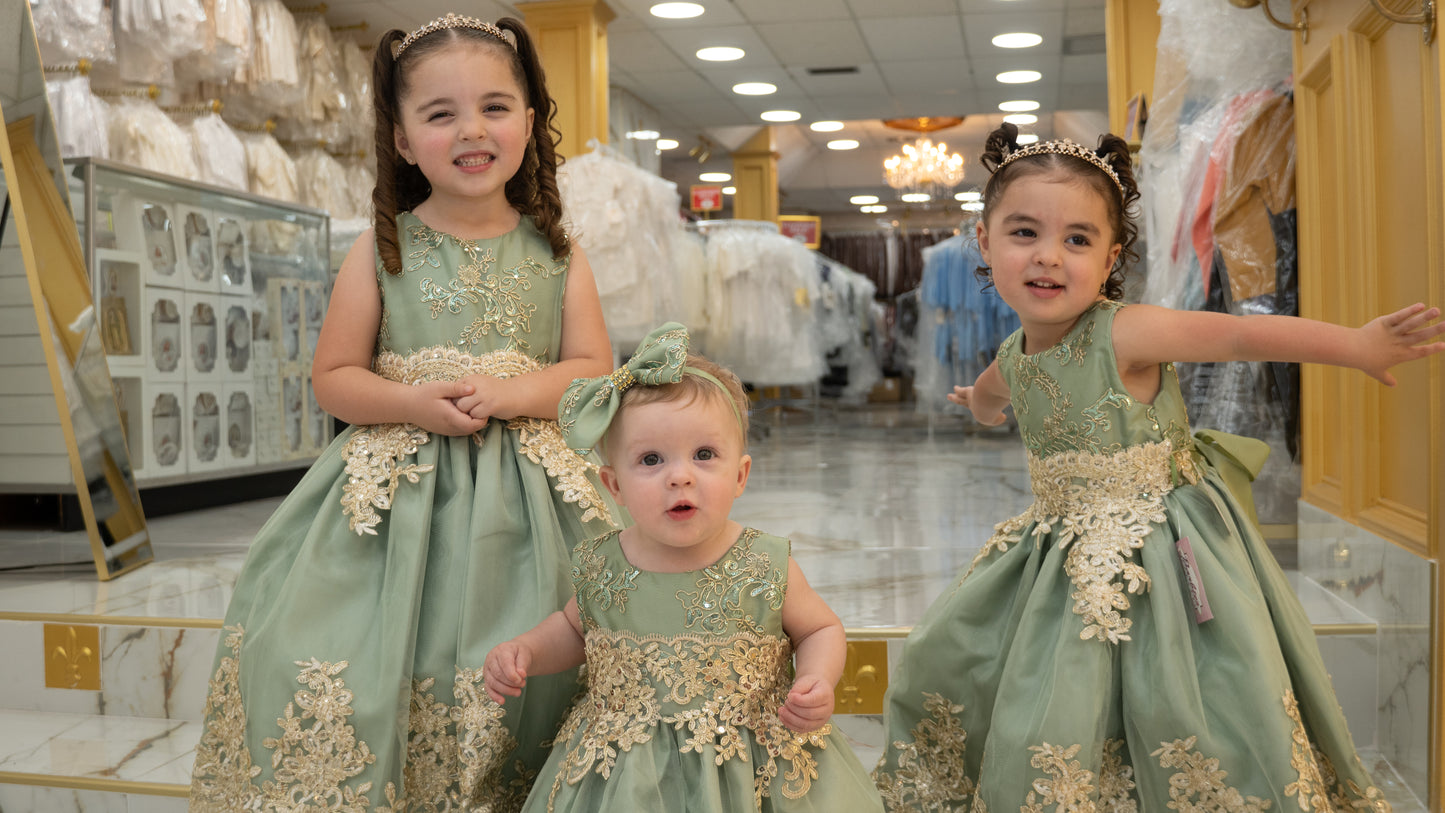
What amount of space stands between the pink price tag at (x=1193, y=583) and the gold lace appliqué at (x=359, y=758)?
933 mm

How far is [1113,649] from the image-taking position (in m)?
1.48

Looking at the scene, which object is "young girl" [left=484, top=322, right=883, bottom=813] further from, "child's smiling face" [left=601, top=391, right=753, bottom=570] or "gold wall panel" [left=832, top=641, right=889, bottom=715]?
"gold wall panel" [left=832, top=641, right=889, bottom=715]

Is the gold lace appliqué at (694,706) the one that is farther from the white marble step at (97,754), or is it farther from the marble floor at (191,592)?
the white marble step at (97,754)

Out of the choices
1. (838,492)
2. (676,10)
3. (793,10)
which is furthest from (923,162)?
(838,492)

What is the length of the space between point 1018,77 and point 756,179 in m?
3.63

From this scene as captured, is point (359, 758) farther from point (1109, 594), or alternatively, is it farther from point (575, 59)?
point (575, 59)

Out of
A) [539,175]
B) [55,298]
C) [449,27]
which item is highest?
[449,27]

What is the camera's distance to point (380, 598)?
5.13ft

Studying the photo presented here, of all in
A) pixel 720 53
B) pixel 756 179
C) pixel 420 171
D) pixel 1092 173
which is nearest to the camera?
pixel 1092 173

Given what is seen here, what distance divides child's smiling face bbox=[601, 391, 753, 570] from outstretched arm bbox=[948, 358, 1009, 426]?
63 centimetres

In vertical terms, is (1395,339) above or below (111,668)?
above

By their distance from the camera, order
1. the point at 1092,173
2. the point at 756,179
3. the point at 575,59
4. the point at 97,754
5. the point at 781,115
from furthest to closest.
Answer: the point at 756,179, the point at 781,115, the point at 575,59, the point at 97,754, the point at 1092,173

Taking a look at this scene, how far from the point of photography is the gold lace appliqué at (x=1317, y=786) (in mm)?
1357

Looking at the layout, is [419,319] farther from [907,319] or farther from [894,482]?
[907,319]
